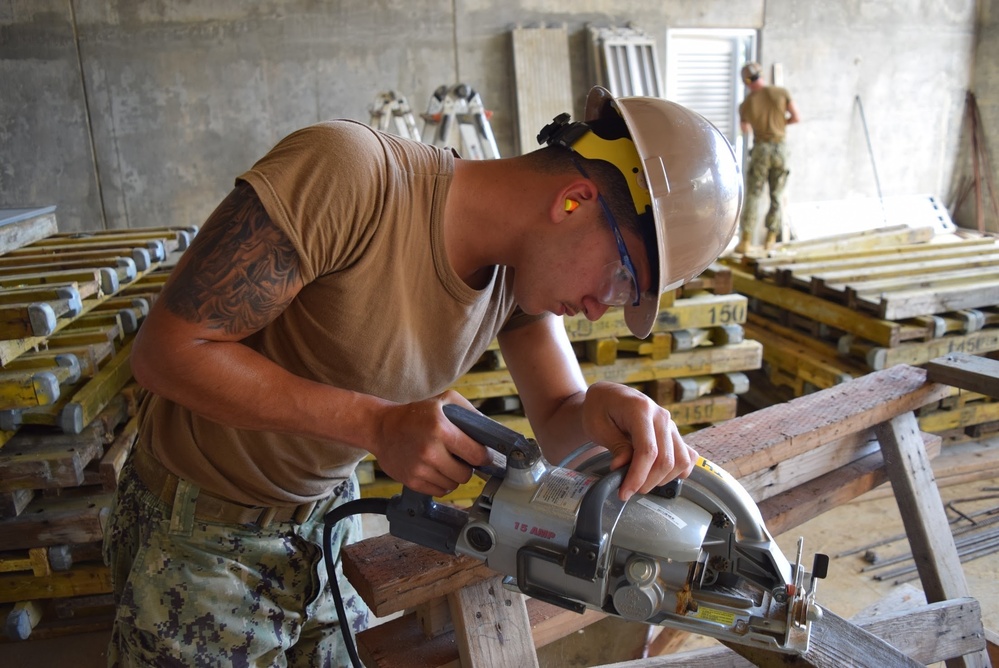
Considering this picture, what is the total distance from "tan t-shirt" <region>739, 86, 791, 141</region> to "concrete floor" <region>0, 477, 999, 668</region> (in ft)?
16.7

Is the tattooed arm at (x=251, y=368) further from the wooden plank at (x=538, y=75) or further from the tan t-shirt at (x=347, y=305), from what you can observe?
the wooden plank at (x=538, y=75)

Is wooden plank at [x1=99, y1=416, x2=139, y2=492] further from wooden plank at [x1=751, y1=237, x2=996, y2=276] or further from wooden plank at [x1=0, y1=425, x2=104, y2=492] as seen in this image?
wooden plank at [x1=751, y1=237, x2=996, y2=276]

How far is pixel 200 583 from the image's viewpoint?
1562 mm

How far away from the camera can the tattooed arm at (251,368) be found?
1.17m

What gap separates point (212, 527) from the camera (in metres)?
1.60

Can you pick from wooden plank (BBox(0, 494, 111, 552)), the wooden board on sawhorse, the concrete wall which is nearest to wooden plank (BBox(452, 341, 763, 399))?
the wooden board on sawhorse

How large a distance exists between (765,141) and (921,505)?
679 cm

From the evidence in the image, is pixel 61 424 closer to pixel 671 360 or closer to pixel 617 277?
pixel 617 277

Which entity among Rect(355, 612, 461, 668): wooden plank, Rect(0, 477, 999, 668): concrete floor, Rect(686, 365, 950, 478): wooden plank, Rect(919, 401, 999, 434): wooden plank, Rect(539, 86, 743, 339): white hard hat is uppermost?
Rect(539, 86, 743, 339): white hard hat

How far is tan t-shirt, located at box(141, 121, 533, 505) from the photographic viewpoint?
47.3 inches

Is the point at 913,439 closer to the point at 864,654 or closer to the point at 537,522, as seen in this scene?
the point at 864,654

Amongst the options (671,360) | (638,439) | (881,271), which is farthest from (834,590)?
(638,439)

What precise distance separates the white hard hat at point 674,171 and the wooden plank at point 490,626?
75 cm

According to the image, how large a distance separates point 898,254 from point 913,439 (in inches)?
135
